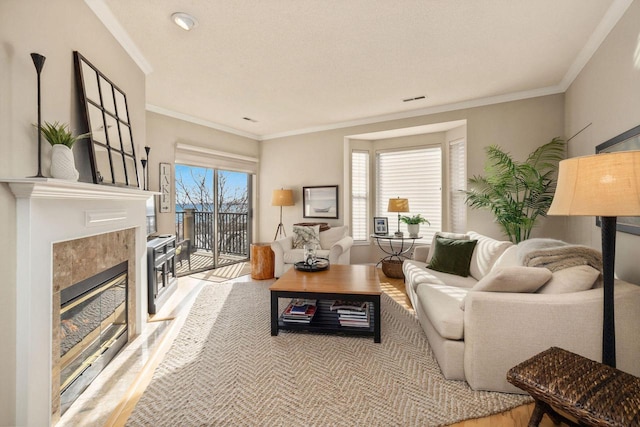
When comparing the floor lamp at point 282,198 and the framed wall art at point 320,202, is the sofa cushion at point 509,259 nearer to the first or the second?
the framed wall art at point 320,202

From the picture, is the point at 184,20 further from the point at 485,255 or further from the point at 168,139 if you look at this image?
the point at 485,255

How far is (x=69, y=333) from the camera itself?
1.72 m

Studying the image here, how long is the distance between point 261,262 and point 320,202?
5.30ft

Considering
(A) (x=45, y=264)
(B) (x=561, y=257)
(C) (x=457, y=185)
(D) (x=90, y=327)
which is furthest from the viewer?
(C) (x=457, y=185)

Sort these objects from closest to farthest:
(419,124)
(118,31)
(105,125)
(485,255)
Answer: (105,125), (118,31), (485,255), (419,124)

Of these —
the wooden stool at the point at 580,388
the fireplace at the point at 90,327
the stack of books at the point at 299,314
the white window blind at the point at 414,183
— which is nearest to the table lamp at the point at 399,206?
the white window blind at the point at 414,183

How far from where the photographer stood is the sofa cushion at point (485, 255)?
2701 millimetres

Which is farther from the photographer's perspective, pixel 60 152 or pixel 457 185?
pixel 457 185

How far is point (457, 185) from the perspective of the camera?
4.46m

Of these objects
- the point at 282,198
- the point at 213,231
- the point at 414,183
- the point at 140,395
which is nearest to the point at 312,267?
the point at 140,395

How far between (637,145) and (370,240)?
359cm

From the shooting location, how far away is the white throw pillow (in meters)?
1.69

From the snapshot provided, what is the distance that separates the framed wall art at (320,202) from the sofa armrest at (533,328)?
11.5ft

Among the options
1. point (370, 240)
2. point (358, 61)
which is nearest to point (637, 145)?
point (358, 61)
